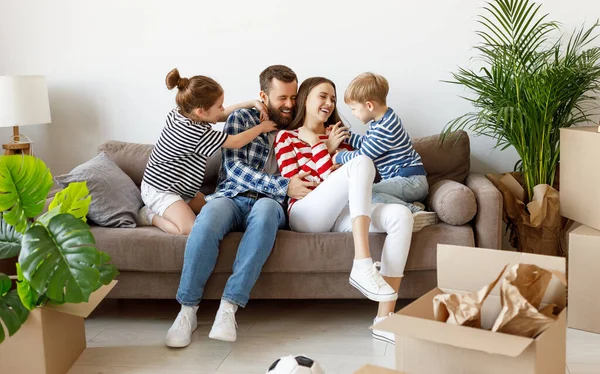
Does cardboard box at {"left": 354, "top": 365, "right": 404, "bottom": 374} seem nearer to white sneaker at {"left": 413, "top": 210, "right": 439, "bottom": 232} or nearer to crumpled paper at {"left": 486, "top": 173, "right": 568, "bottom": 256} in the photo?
white sneaker at {"left": 413, "top": 210, "right": 439, "bottom": 232}

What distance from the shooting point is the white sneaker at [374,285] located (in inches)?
100

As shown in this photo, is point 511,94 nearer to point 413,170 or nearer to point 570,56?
point 570,56

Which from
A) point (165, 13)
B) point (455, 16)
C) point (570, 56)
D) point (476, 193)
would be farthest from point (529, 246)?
point (165, 13)

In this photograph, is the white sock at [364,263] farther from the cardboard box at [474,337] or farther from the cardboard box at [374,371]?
the cardboard box at [374,371]

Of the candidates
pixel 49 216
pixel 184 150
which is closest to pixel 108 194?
pixel 184 150

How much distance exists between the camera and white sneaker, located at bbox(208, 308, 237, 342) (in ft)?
8.24

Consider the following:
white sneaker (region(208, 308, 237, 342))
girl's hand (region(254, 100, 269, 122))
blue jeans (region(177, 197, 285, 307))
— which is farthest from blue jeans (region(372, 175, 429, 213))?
white sneaker (region(208, 308, 237, 342))

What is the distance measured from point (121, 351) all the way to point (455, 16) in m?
2.17

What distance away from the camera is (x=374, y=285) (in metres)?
2.55

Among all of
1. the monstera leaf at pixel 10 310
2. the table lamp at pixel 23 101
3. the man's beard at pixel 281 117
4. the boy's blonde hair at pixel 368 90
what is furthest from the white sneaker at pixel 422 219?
the table lamp at pixel 23 101

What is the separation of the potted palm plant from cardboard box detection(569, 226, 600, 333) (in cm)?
30

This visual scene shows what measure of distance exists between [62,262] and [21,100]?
1599mm

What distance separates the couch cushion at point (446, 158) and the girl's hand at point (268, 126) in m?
0.67

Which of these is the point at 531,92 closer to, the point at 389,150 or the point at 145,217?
the point at 389,150
